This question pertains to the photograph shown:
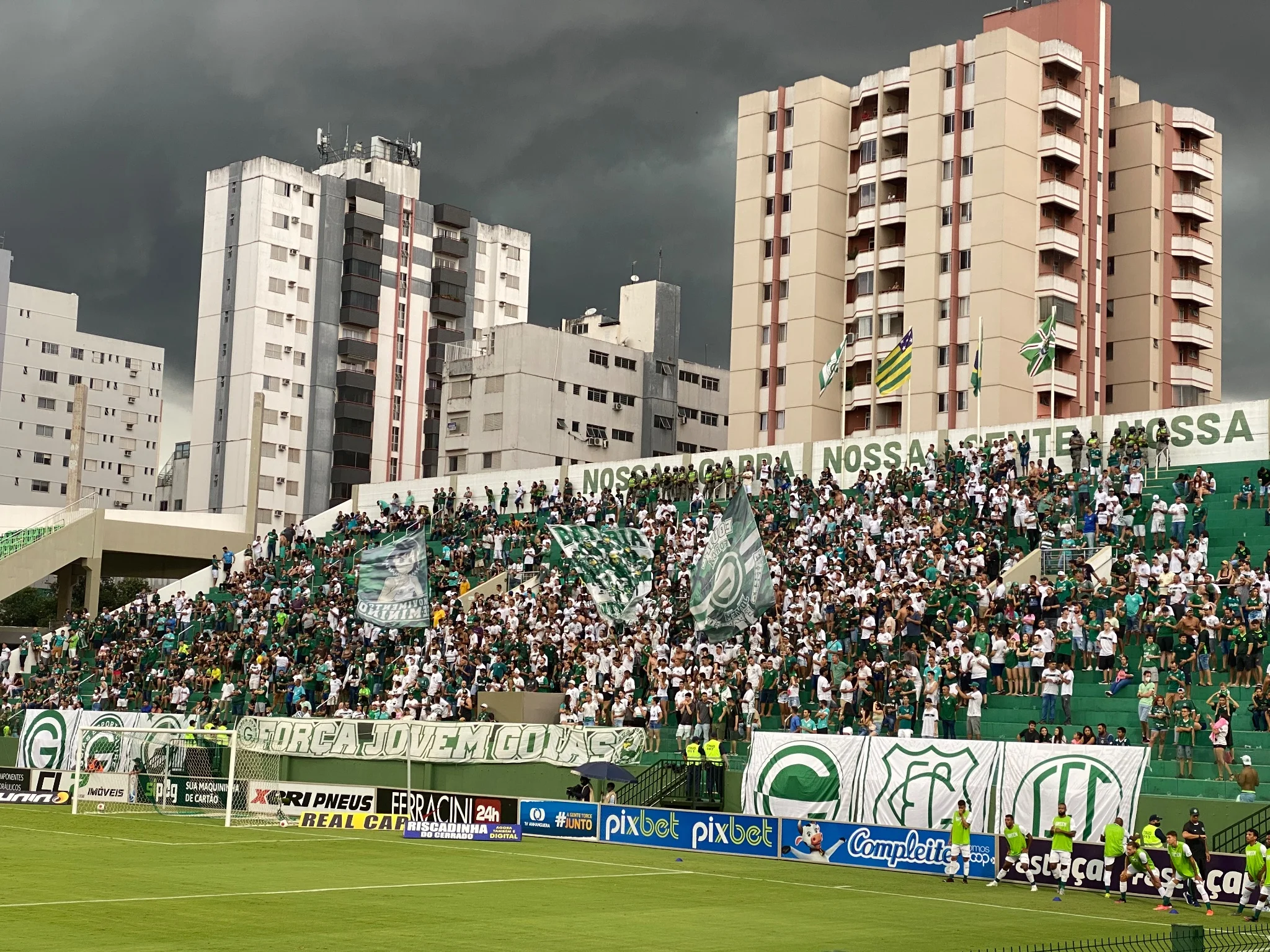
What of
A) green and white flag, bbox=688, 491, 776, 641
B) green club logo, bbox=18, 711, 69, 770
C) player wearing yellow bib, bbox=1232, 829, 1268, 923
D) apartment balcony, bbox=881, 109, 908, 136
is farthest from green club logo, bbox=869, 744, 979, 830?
apartment balcony, bbox=881, 109, 908, 136

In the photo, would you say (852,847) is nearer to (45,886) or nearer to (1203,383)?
(45,886)

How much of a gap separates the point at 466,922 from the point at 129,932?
180 inches

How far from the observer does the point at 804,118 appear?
9500 cm

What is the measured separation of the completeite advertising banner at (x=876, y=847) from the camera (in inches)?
1199

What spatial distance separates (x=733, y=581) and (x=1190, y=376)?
6679cm

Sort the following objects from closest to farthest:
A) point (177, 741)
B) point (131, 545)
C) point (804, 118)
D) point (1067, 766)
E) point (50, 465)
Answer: point (1067, 766) < point (177, 741) < point (131, 545) < point (804, 118) < point (50, 465)

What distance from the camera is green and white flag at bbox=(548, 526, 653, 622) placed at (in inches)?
1794

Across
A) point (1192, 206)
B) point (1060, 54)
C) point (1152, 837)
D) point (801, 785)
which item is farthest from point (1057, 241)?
point (1152, 837)

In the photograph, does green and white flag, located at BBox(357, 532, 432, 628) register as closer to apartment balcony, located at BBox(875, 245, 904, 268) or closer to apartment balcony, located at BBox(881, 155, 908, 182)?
apartment balcony, located at BBox(875, 245, 904, 268)

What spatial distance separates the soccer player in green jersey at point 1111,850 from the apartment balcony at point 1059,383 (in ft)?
195

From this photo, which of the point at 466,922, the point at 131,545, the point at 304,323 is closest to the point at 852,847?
the point at 466,922

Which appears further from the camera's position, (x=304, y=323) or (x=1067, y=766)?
(x=304, y=323)

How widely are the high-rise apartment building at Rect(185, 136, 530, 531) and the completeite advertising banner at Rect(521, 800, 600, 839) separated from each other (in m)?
85.4

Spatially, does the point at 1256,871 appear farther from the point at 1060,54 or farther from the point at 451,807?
the point at 1060,54
